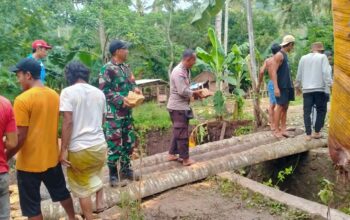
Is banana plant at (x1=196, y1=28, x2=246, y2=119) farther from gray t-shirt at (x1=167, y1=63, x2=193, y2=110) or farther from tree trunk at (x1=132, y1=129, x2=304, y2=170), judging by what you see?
gray t-shirt at (x1=167, y1=63, x2=193, y2=110)

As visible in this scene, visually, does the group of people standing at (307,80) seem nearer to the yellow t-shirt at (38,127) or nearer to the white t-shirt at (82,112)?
the white t-shirt at (82,112)

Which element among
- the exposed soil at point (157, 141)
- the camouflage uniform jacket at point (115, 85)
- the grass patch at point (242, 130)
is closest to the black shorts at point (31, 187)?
the camouflage uniform jacket at point (115, 85)

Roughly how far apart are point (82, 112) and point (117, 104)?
0.76m

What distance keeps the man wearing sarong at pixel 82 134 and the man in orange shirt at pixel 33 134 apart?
0.34 feet

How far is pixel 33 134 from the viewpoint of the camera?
3475 mm

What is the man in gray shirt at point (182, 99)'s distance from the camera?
526cm

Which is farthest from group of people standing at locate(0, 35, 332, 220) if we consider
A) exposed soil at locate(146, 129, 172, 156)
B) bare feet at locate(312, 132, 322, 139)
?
exposed soil at locate(146, 129, 172, 156)

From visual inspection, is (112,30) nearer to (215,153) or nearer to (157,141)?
(157,141)

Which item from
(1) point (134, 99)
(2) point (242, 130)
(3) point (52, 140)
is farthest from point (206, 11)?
(2) point (242, 130)

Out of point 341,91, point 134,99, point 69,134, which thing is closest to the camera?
point 341,91

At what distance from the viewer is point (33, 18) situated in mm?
9812

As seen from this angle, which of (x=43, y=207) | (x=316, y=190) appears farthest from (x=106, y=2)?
(x=43, y=207)

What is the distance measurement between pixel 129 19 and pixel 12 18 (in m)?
8.67

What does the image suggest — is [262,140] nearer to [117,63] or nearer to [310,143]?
[310,143]
